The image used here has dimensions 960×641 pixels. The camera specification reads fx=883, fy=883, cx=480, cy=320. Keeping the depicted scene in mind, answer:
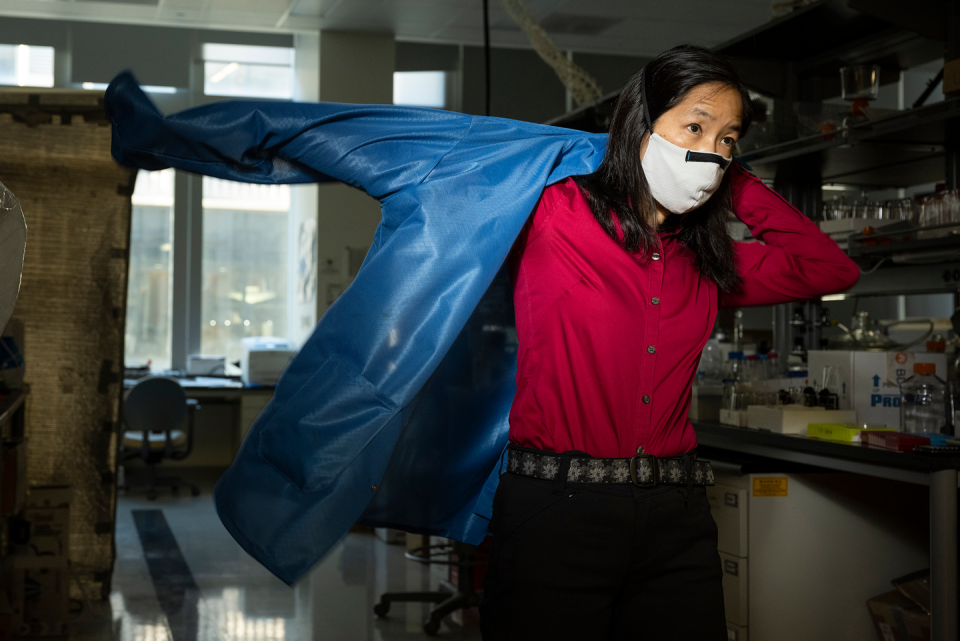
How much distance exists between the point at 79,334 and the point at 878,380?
2728mm

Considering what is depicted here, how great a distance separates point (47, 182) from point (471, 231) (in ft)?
8.16

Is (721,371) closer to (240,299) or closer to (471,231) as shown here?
(471,231)

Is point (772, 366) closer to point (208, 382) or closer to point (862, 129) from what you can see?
point (862, 129)

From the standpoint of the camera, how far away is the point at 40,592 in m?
3.05

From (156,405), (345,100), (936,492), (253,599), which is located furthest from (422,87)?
(936,492)

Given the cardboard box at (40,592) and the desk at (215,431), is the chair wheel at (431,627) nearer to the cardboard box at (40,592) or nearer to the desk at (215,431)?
the cardboard box at (40,592)

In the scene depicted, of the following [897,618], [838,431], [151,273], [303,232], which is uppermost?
[303,232]

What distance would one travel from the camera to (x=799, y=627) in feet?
7.99

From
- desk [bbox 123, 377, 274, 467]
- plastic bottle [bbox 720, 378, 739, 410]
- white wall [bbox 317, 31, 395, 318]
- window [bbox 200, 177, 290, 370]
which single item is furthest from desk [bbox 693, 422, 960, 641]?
window [bbox 200, 177, 290, 370]

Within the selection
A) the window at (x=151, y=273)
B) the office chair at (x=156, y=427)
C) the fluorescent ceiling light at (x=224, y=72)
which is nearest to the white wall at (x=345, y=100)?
the fluorescent ceiling light at (x=224, y=72)

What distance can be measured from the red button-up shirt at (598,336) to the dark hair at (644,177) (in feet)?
0.08

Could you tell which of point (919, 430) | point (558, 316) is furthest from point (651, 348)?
point (919, 430)

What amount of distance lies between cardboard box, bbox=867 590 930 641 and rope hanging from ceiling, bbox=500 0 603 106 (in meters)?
2.52

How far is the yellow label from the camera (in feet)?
7.99
